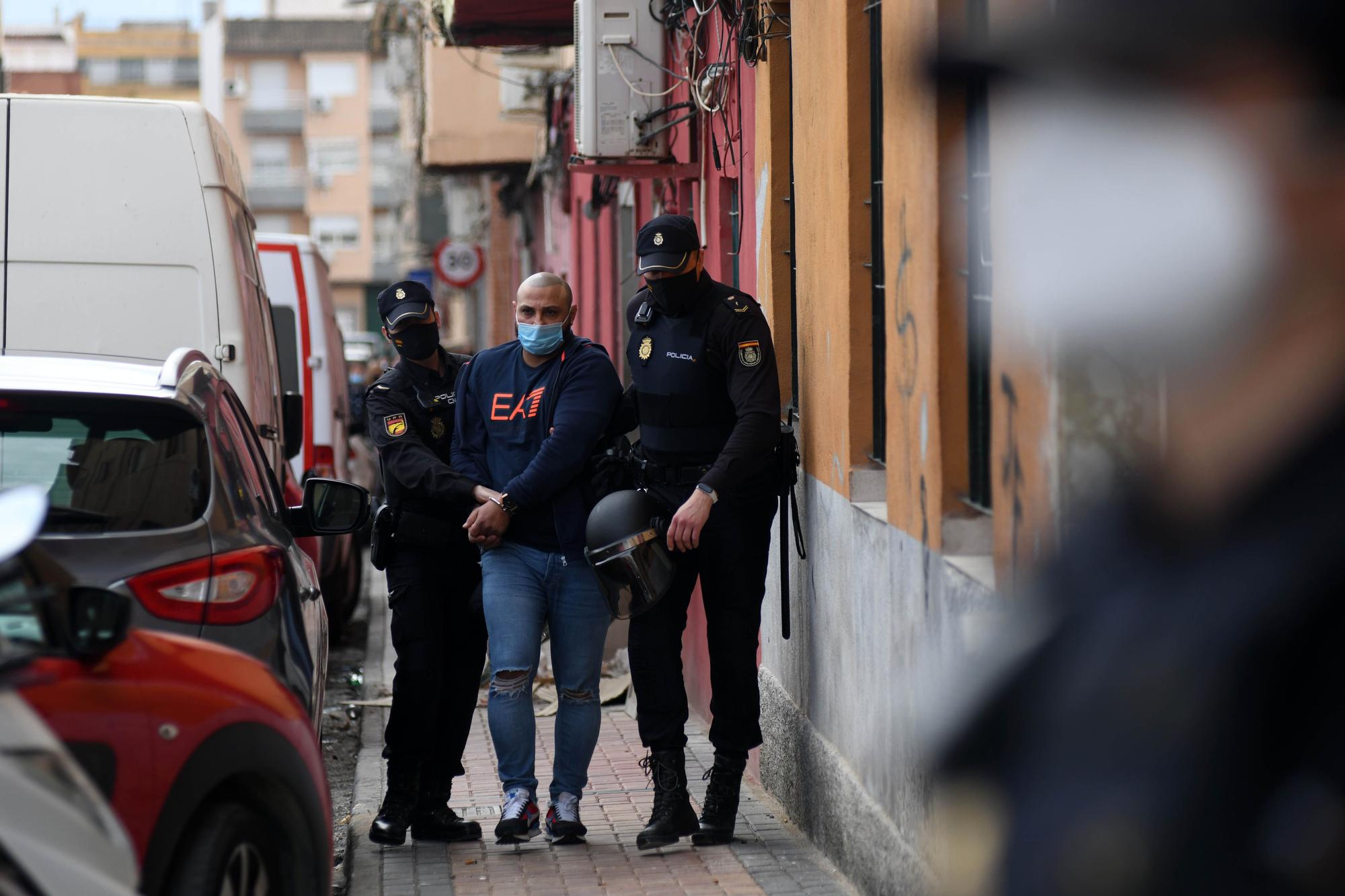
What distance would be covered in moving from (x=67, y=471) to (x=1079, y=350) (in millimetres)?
2956

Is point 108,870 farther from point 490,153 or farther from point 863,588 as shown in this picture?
point 490,153

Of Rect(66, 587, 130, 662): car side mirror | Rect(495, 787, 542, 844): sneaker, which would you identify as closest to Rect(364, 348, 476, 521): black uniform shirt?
Rect(495, 787, 542, 844): sneaker

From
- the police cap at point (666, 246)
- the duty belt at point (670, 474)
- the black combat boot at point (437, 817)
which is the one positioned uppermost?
the police cap at point (666, 246)

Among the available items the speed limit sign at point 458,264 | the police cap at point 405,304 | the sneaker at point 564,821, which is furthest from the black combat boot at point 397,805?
the speed limit sign at point 458,264

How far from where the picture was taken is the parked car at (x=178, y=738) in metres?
3.23

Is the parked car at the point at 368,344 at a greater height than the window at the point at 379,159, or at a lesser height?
lesser

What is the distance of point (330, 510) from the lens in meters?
5.81

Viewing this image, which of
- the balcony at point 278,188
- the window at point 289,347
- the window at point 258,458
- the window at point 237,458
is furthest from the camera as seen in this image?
the balcony at point 278,188

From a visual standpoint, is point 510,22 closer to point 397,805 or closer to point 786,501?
point 786,501

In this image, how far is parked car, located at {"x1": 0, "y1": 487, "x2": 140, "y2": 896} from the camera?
103 inches

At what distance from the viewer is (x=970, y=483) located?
4.31 metres

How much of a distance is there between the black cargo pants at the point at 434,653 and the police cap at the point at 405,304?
0.81 meters

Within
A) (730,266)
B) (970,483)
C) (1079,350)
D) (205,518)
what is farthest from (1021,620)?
(730,266)

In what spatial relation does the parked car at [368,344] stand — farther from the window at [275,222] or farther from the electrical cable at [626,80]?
the electrical cable at [626,80]
